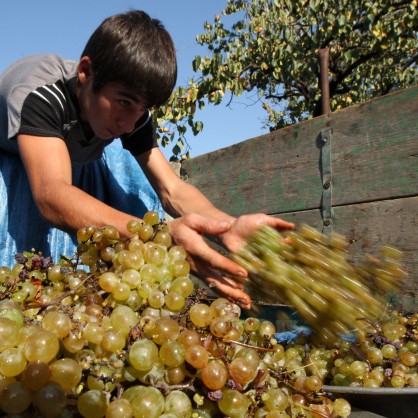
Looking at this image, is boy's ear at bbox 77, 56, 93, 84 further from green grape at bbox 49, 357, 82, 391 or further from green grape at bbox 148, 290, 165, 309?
green grape at bbox 49, 357, 82, 391

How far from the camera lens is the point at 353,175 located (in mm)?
2234

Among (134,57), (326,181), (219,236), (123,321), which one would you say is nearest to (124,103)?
(134,57)

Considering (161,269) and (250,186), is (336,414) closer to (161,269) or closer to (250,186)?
(161,269)

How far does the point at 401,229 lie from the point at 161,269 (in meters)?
1.25

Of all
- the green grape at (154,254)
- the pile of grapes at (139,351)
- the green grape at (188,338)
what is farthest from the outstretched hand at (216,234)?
the green grape at (188,338)

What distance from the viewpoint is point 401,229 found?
2004mm

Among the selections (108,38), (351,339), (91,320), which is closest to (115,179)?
(108,38)

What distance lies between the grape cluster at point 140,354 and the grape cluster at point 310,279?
0.11m

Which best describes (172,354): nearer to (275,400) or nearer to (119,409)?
(119,409)

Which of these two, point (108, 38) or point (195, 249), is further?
point (108, 38)

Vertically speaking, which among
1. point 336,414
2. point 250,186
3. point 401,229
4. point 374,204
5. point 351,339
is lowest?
point 336,414

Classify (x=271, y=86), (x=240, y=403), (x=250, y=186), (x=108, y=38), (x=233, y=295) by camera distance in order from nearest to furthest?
(x=240, y=403) → (x=233, y=295) → (x=108, y=38) → (x=250, y=186) → (x=271, y=86)

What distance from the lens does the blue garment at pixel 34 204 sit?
2555mm

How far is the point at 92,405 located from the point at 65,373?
0.07 m
